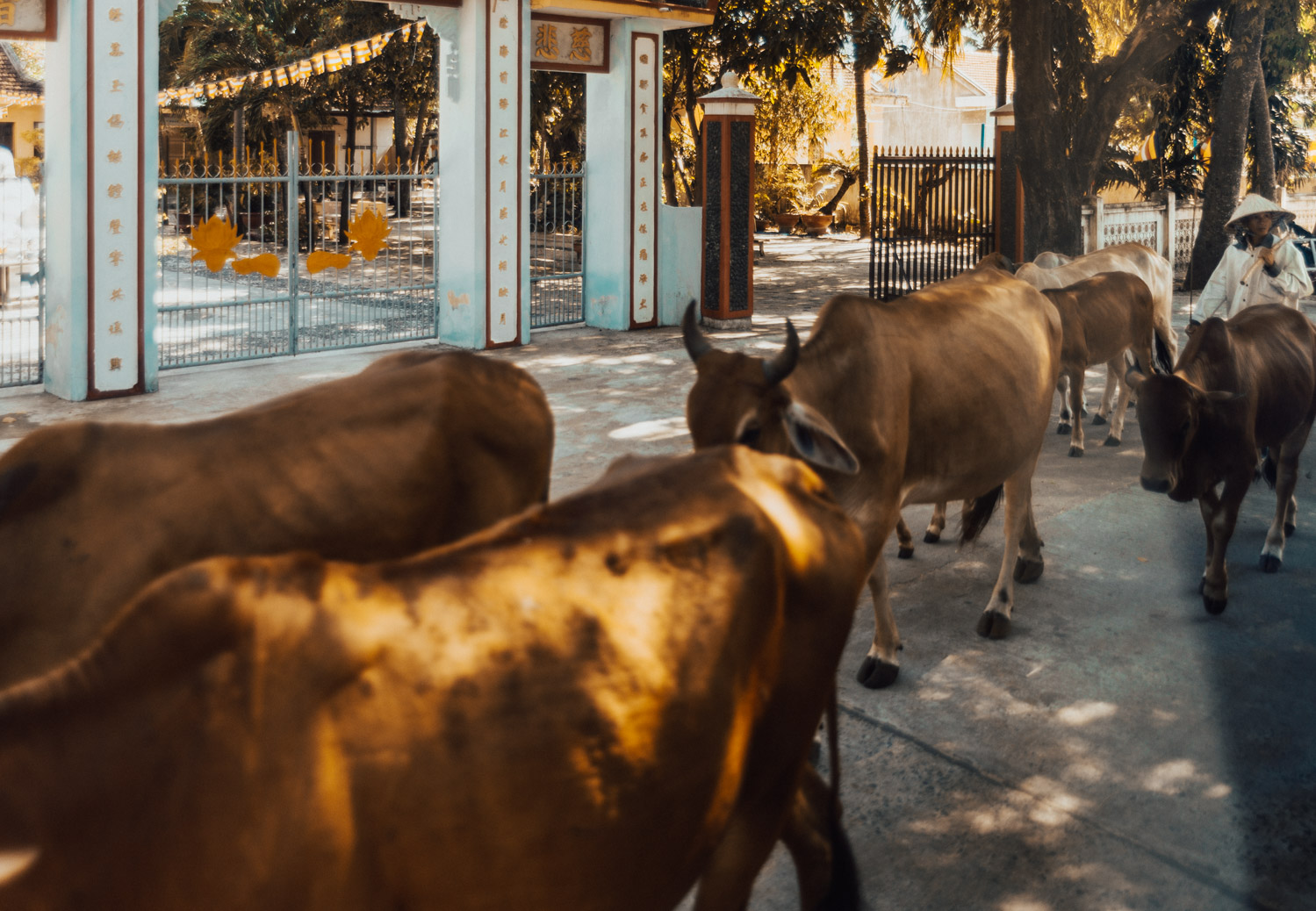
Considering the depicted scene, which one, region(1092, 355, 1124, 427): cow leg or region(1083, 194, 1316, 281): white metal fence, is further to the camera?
region(1083, 194, 1316, 281): white metal fence

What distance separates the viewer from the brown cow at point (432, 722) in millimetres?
2023

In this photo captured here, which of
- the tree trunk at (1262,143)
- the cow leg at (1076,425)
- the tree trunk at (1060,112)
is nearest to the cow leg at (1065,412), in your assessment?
the cow leg at (1076,425)

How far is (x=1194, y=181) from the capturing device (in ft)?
71.2

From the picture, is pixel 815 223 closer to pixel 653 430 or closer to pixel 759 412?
pixel 653 430

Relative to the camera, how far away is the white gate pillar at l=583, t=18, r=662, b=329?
45.3ft

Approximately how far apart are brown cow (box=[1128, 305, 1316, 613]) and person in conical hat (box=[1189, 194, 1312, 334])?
180 cm

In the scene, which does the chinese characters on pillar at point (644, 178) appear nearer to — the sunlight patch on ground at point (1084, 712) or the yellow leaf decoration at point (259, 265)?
the yellow leaf decoration at point (259, 265)

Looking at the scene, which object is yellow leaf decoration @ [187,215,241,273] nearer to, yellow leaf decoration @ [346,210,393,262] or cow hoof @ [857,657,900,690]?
yellow leaf decoration @ [346,210,393,262]

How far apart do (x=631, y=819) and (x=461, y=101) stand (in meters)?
11.1

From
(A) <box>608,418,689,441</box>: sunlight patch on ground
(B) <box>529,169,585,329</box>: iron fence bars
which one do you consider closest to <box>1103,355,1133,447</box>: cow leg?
(A) <box>608,418,689,441</box>: sunlight patch on ground

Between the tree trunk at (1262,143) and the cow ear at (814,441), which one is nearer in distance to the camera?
the cow ear at (814,441)

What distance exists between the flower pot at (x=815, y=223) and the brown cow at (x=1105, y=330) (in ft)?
74.9

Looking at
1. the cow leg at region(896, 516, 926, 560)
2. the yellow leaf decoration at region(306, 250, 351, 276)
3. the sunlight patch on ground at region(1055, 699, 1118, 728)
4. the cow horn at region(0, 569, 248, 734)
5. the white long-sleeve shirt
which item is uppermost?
the yellow leaf decoration at region(306, 250, 351, 276)

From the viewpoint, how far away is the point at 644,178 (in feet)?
46.2
